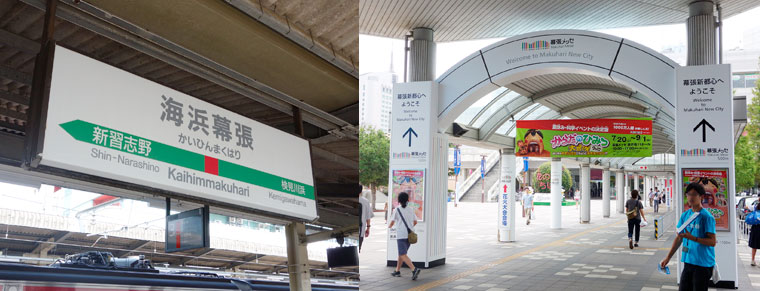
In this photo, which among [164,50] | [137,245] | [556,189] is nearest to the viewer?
[164,50]

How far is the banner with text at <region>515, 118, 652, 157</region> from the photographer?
842 centimetres

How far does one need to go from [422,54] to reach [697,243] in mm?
4279

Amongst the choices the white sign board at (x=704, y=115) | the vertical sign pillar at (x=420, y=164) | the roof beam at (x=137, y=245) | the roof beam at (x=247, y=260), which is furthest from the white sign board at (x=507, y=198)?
the roof beam at (x=137, y=245)

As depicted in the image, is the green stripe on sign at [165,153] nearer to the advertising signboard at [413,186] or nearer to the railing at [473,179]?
the advertising signboard at [413,186]

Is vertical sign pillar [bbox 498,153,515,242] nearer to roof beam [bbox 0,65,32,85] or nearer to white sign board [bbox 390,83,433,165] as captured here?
white sign board [bbox 390,83,433,165]

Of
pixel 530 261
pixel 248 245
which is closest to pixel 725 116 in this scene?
pixel 530 261

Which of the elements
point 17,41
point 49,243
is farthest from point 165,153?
point 49,243

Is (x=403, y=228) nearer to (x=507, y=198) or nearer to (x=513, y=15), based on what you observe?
(x=513, y=15)

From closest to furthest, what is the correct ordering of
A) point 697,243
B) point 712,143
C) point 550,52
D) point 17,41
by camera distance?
point 697,243
point 17,41
point 712,143
point 550,52

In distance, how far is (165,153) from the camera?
9.02 ft

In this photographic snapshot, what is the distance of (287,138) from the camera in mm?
3775

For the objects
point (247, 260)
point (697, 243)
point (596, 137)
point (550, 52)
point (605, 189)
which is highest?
point (550, 52)

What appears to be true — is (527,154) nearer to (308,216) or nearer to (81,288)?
(308,216)

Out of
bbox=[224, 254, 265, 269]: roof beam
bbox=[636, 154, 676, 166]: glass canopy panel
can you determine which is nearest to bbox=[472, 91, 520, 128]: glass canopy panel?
bbox=[224, 254, 265, 269]: roof beam
